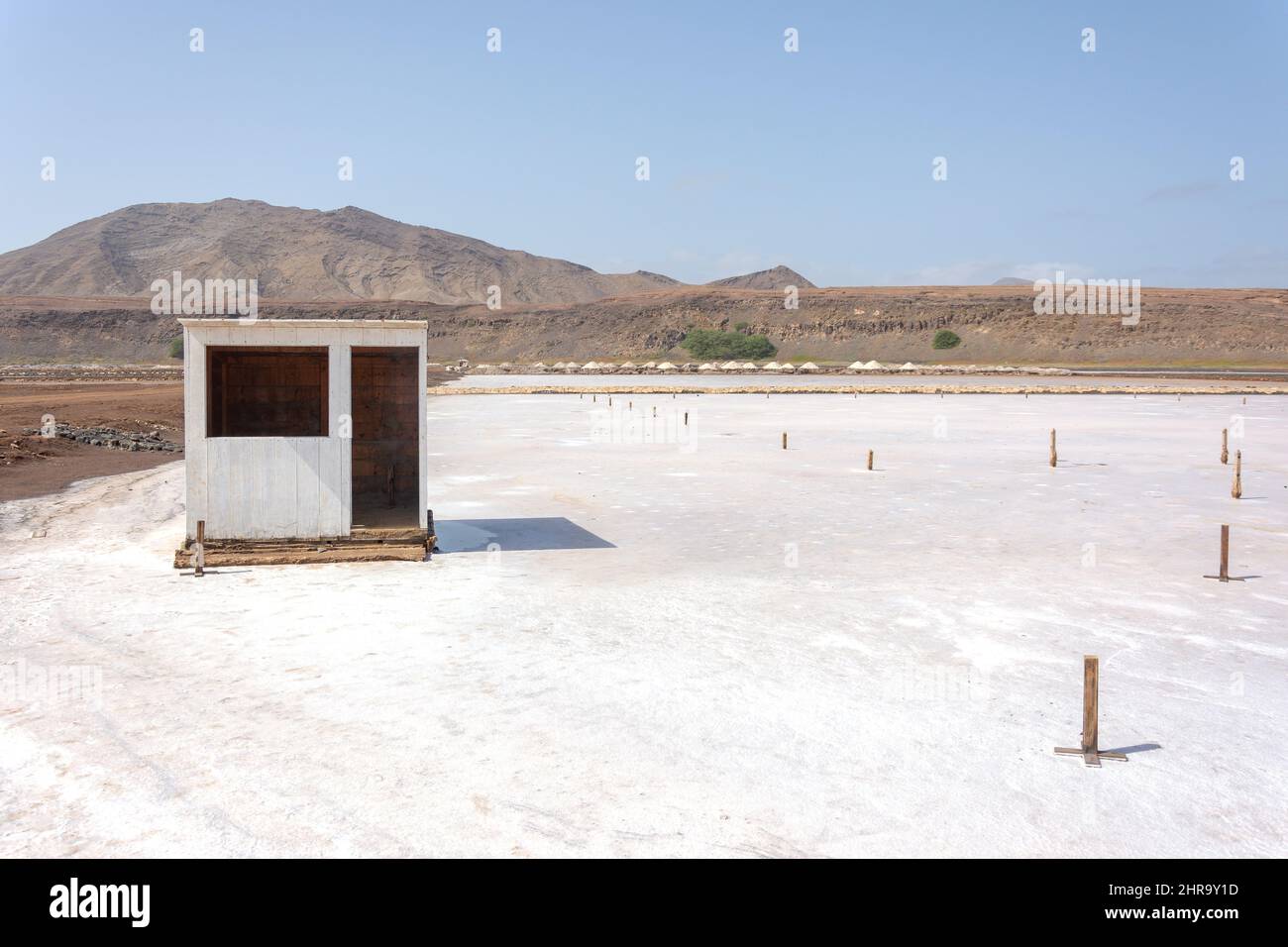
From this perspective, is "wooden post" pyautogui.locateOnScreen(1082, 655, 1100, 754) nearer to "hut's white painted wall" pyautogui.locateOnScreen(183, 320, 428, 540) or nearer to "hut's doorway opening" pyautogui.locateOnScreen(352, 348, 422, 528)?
"hut's white painted wall" pyautogui.locateOnScreen(183, 320, 428, 540)

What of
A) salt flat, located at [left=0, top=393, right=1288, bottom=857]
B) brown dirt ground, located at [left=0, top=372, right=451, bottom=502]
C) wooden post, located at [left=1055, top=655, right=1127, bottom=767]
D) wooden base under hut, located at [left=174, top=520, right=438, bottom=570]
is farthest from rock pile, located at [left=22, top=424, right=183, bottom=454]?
wooden post, located at [left=1055, top=655, right=1127, bottom=767]

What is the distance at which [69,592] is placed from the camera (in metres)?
11.2

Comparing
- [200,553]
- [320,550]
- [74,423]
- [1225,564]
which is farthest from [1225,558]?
[74,423]

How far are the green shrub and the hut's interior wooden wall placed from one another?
390ft

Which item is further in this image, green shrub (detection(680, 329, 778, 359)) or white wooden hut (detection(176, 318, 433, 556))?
green shrub (detection(680, 329, 778, 359))

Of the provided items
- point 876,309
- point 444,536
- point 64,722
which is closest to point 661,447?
point 444,536

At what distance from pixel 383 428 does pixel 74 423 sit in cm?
2191

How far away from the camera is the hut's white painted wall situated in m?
12.7

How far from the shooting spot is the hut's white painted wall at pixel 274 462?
41.8 feet

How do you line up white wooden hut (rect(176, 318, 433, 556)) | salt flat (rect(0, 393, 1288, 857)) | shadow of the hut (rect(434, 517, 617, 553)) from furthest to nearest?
shadow of the hut (rect(434, 517, 617, 553))
white wooden hut (rect(176, 318, 433, 556))
salt flat (rect(0, 393, 1288, 857))

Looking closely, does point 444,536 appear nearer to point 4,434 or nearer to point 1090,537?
point 1090,537

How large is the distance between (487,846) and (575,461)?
19.0 m

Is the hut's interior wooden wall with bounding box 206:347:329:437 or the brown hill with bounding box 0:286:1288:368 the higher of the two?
the brown hill with bounding box 0:286:1288:368

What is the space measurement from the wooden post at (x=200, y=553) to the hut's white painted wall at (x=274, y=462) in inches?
13.3
